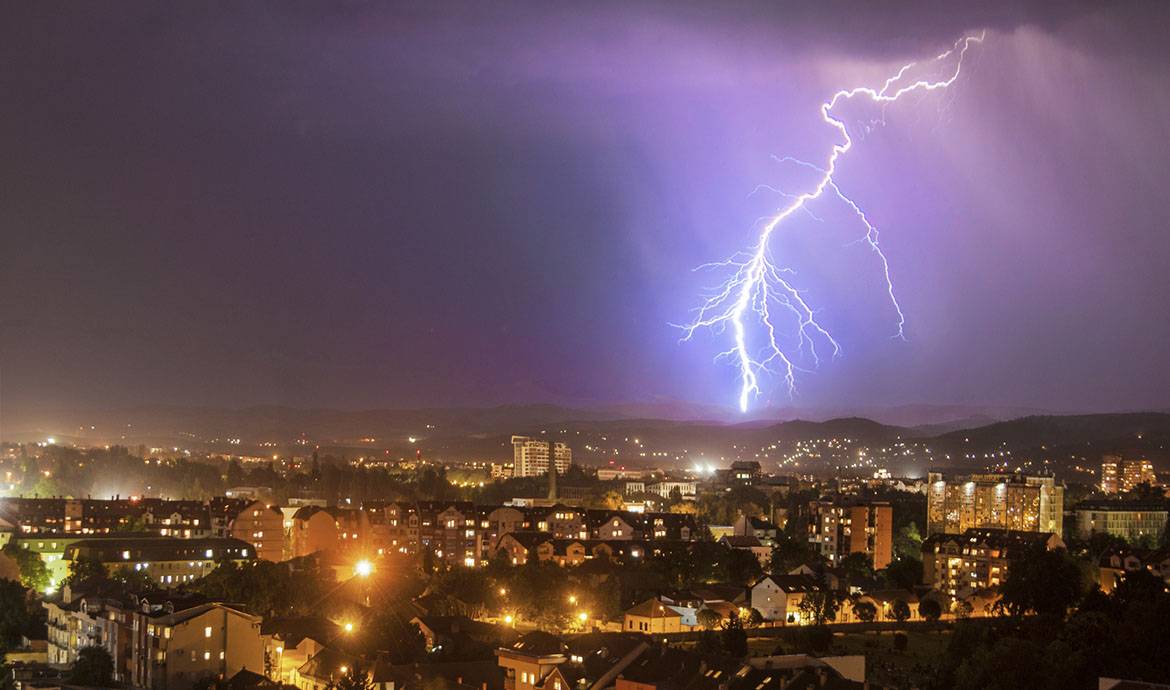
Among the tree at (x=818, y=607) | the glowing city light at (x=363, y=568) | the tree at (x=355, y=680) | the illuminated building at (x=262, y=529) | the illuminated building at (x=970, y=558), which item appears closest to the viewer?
the tree at (x=355, y=680)

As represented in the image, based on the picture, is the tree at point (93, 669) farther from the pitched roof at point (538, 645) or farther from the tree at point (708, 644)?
the tree at point (708, 644)

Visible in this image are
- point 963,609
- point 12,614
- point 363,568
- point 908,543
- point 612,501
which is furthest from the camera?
point 612,501

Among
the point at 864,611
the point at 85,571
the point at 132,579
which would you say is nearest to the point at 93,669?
the point at 132,579

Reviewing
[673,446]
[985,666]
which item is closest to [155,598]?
[985,666]

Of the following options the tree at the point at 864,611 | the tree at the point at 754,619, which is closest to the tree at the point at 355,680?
the tree at the point at 754,619

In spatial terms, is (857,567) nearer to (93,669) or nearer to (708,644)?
(708,644)
